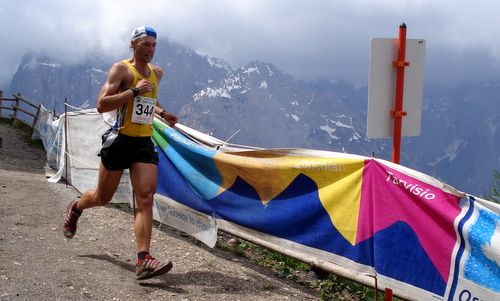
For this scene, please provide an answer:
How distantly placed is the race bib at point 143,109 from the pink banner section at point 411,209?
1.85 m

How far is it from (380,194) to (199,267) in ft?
6.19

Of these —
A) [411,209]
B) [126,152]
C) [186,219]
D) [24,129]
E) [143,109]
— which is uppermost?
[143,109]

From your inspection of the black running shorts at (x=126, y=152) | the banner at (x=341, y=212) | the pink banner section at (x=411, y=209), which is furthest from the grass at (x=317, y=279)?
the black running shorts at (x=126, y=152)

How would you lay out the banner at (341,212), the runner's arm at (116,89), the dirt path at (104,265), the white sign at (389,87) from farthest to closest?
the runner's arm at (116,89)
the white sign at (389,87)
the dirt path at (104,265)
the banner at (341,212)

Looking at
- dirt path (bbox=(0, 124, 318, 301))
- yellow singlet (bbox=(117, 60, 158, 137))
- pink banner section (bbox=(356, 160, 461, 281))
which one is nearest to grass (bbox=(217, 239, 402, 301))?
dirt path (bbox=(0, 124, 318, 301))

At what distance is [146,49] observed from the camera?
4.59 m

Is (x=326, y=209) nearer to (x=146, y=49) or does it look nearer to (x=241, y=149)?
(x=241, y=149)

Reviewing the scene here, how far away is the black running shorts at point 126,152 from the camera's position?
4.65 meters

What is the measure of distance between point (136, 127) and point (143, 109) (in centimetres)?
17

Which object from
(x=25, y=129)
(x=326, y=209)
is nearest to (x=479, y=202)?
(x=326, y=209)

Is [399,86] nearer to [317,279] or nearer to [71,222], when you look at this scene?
[317,279]

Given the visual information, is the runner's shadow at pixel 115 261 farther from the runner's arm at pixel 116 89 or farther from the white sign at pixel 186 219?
the runner's arm at pixel 116 89

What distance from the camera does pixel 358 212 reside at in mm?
4293

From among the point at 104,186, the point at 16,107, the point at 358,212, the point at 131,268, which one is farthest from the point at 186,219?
the point at 16,107
